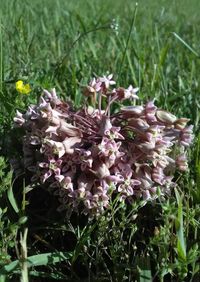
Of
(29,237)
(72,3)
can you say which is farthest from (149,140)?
(72,3)

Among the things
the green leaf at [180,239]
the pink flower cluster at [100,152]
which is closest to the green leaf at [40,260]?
the pink flower cluster at [100,152]

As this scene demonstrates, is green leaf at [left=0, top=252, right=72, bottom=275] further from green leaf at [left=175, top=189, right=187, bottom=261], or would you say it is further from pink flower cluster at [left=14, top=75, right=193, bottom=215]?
green leaf at [left=175, top=189, right=187, bottom=261]

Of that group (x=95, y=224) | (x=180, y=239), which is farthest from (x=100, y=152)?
(x=180, y=239)

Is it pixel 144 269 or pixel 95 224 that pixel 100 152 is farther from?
pixel 144 269

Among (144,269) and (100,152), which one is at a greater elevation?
(100,152)

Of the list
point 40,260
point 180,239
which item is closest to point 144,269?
point 180,239

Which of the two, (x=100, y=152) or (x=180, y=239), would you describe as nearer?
(x=180, y=239)

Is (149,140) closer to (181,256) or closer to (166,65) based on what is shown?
(181,256)

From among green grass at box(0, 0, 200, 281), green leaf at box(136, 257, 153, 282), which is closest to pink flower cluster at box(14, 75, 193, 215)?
green grass at box(0, 0, 200, 281)
